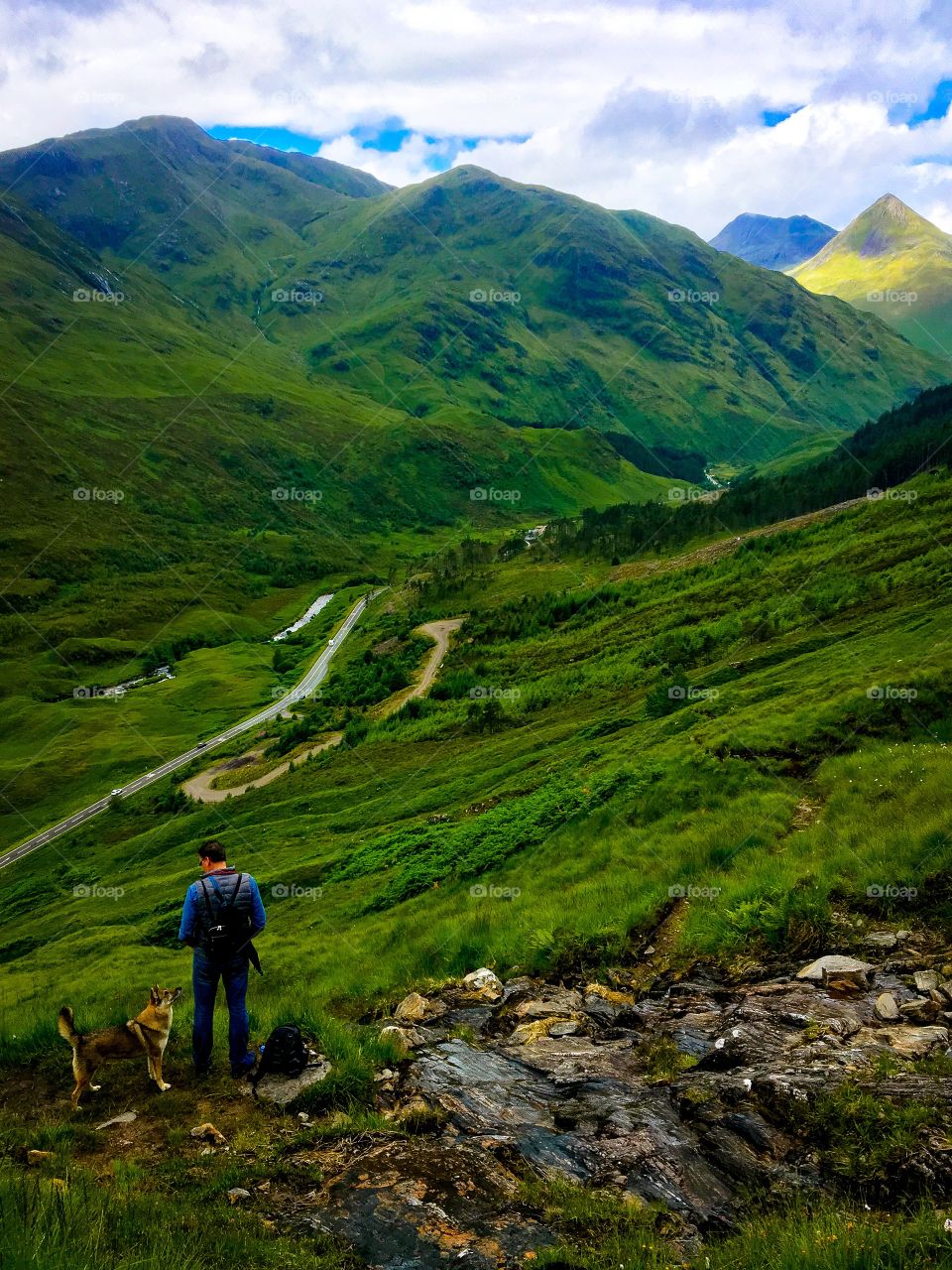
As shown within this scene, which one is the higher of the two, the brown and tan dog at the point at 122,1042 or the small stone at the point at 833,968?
the brown and tan dog at the point at 122,1042

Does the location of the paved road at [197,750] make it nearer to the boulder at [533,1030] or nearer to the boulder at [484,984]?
the boulder at [484,984]

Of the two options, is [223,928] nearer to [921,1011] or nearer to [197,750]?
[921,1011]

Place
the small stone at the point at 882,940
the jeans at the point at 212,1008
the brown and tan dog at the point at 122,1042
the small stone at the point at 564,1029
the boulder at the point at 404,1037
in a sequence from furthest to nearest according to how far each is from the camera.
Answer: the small stone at the point at 882,940, the small stone at the point at 564,1029, the boulder at the point at 404,1037, the jeans at the point at 212,1008, the brown and tan dog at the point at 122,1042

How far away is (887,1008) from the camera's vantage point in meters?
9.16

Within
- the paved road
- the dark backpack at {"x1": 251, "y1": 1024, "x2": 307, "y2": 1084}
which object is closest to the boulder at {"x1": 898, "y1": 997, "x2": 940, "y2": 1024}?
the dark backpack at {"x1": 251, "y1": 1024, "x2": 307, "y2": 1084}

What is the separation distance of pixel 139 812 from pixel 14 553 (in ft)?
420

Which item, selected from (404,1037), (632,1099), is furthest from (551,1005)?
(632,1099)

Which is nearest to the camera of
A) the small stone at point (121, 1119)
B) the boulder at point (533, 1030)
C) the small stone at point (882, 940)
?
the small stone at point (121, 1119)

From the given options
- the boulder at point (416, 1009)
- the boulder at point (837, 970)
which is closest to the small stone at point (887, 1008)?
the boulder at point (837, 970)

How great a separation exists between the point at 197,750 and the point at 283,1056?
315 feet

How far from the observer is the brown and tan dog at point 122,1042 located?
9164 millimetres

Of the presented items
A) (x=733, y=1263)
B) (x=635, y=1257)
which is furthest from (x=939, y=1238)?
(x=635, y=1257)

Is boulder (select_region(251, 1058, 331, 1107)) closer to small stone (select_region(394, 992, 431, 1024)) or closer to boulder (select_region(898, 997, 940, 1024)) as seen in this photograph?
small stone (select_region(394, 992, 431, 1024))

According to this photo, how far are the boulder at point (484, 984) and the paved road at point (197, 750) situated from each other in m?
77.4
